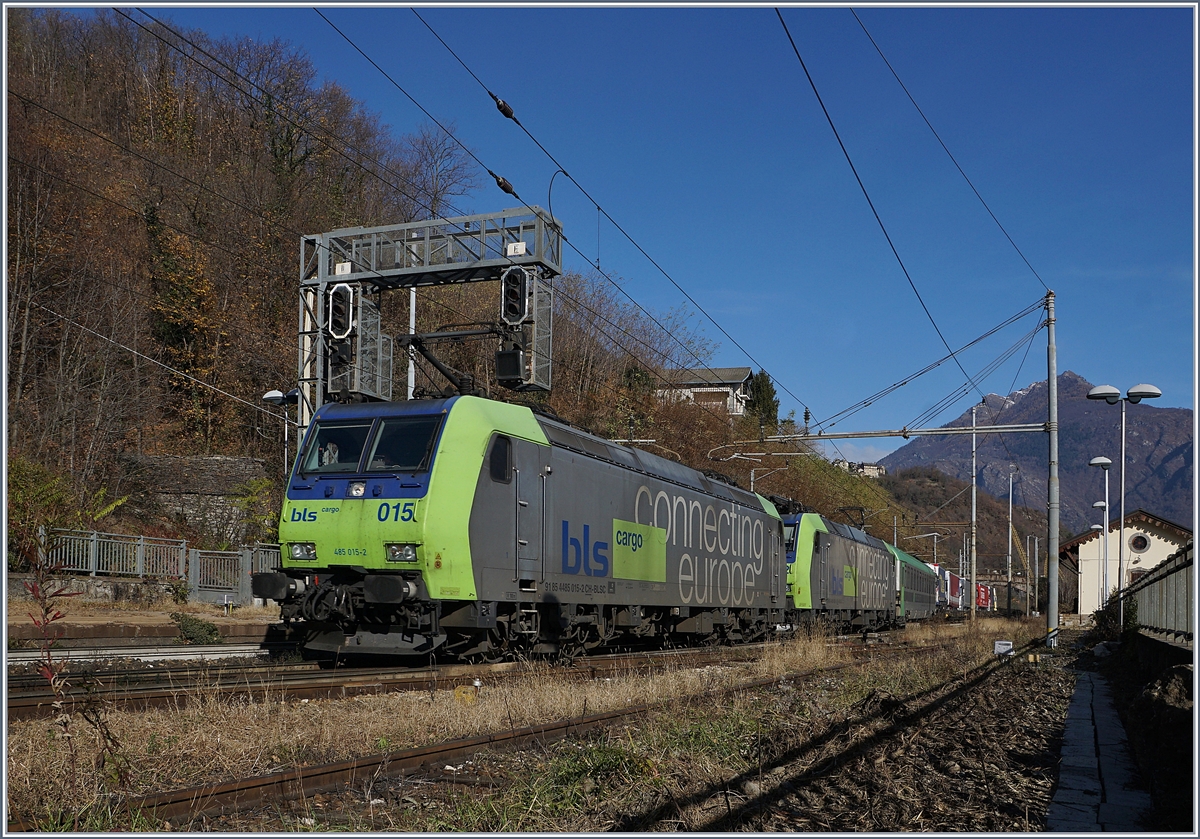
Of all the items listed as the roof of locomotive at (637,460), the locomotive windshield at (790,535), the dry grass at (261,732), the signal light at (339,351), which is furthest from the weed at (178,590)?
the dry grass at (261,732)

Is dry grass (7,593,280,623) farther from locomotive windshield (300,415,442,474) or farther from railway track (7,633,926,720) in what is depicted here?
locomotive windshield (300,415,442,474)

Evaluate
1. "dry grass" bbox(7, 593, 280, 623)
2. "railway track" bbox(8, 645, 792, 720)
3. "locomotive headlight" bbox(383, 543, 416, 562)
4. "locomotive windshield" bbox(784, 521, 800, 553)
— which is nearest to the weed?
"dry grass" bbox(7, 593, 280, 623)

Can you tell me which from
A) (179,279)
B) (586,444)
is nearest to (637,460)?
(586,444)

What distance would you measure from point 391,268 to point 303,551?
36.3ft

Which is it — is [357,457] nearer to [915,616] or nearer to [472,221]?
[472,221]

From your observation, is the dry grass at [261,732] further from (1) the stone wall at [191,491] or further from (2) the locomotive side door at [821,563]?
(1) the stone wall at [191,491]

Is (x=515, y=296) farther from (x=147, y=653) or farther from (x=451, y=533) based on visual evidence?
(x=147, y=653)

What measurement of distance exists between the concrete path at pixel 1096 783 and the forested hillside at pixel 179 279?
17.0 m

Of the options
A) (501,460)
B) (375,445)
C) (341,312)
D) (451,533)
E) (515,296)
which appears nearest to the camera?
(451,533)

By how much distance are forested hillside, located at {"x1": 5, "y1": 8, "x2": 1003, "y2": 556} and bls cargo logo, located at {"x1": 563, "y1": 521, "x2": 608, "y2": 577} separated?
9515mm

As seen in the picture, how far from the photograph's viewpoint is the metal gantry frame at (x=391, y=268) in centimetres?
2134

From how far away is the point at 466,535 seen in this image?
1231cm

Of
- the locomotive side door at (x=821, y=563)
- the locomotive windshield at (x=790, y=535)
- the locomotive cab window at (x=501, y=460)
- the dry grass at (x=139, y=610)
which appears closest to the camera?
the locomotive cab window at (x=501, y=460)

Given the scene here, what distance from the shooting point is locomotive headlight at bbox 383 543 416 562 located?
12.1m
